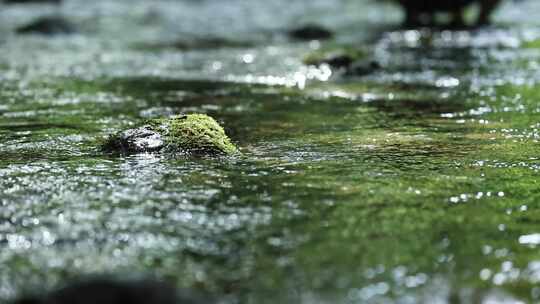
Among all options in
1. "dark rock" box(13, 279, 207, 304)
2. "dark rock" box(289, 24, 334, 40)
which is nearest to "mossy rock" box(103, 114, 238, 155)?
"dark rock" box(13, 279, 207, 304)

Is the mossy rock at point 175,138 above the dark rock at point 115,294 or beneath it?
above

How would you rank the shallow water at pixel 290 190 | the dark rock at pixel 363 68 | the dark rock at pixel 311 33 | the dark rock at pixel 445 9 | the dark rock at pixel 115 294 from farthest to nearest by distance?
the dark rock at pixel 445 9 → the dark rock at pixel 311 33 → the dark rock at pixel 363 68 → the shallow water at pixel 290 190 → the dark rock at pixel 115 294

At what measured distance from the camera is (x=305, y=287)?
5.43 metres

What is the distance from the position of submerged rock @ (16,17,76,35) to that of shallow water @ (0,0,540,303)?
13123mm

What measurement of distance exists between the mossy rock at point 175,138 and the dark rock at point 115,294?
4.87 meters

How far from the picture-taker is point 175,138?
976cm

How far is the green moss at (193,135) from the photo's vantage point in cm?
962

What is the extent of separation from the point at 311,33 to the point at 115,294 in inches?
1017

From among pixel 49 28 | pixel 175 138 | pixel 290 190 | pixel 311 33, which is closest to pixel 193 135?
pixel 175 138

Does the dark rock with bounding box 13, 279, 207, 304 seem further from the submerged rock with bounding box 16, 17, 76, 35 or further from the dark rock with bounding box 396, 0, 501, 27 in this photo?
the dark rock with bounding box 396, 0, 501, 27

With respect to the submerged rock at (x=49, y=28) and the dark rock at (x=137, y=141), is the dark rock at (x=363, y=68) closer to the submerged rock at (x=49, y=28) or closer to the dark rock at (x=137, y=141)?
the dark rock at (x=137, y=141)

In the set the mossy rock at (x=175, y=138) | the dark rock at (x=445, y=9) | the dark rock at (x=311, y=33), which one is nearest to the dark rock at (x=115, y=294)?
the mossy rock at (x=175, y=138)

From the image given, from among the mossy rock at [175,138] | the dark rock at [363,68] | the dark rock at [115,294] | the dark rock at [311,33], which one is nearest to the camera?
the dark rock at [115,294]

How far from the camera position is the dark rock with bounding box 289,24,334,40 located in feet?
97.0
